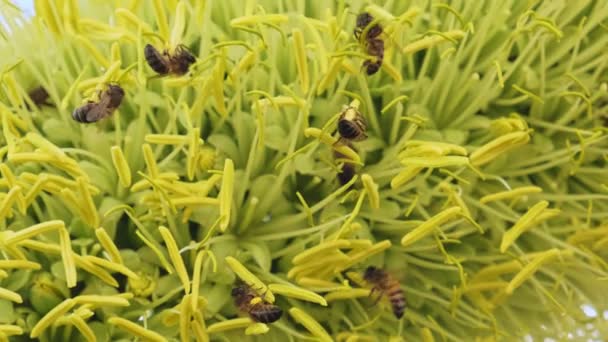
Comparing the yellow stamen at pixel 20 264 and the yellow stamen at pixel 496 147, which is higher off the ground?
the yellow stamen at pixel 20 264

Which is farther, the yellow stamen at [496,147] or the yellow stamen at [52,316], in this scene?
the yellow stamen at [496,147]

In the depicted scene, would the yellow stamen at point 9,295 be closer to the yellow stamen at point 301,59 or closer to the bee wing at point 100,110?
the bee wing at point 100,110

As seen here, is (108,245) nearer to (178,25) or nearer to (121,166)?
(121,166)

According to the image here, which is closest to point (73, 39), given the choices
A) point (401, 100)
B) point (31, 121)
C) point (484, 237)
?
point (31, 121)

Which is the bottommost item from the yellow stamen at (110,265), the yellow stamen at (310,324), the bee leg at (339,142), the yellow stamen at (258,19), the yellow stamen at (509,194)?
the yellow stamen at (310,324)

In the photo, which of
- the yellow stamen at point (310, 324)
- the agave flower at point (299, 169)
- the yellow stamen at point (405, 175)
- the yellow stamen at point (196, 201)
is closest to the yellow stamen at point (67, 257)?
the agave flower at point (299, 169)

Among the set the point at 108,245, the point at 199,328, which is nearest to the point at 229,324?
the point at 199,328

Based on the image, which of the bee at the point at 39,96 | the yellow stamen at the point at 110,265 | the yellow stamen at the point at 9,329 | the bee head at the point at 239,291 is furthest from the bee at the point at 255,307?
the bee at the point at 39,96
